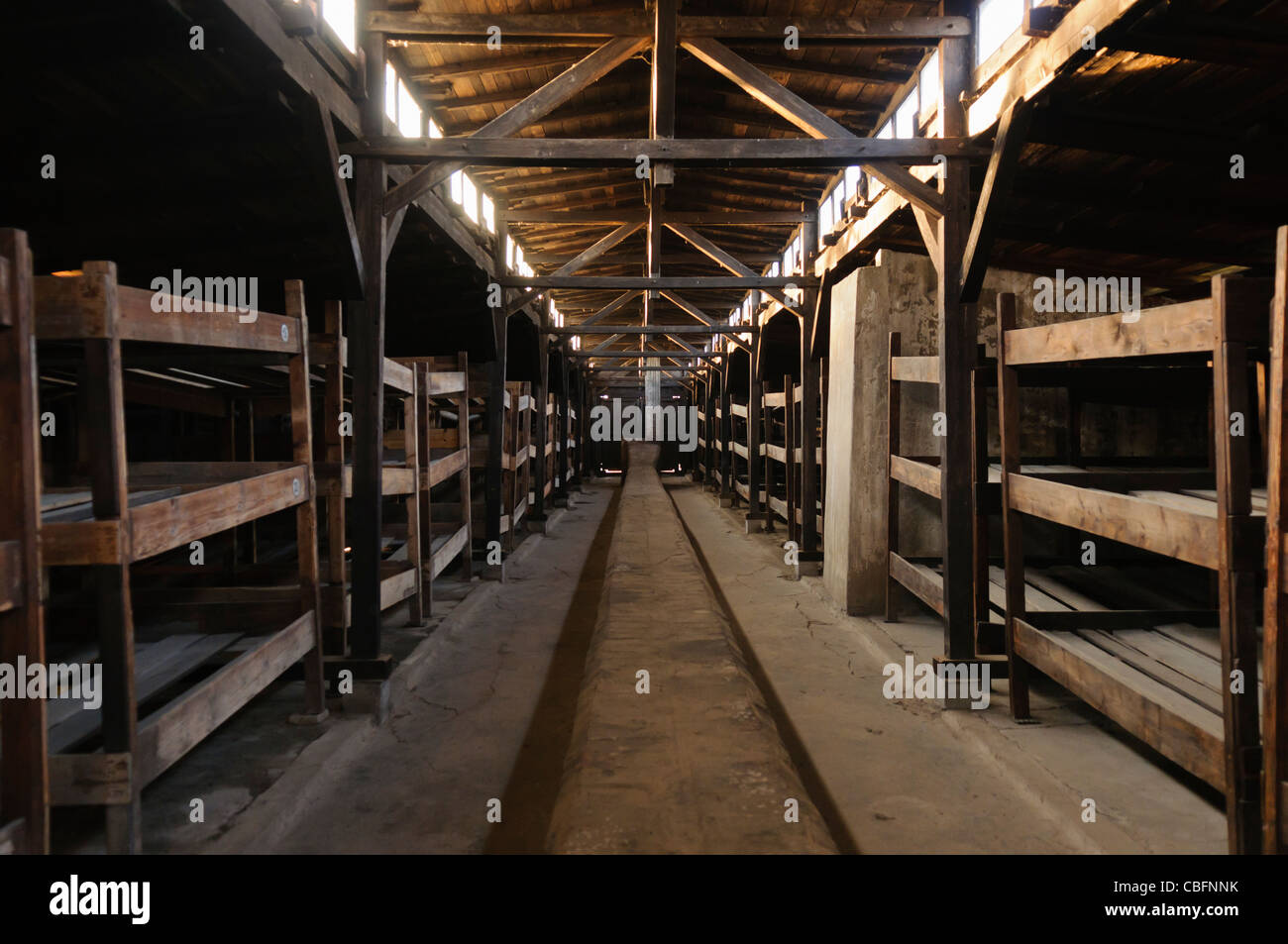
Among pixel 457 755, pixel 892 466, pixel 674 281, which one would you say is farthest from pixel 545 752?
pixel 674 281

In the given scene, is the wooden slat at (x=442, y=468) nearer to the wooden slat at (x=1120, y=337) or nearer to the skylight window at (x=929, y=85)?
the wooden slat at (x=1120, y=337)

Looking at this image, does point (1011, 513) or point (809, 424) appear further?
point (809, 424)

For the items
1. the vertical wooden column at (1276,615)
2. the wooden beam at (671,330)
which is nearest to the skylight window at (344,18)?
the vertical wooden column at (1276,615)

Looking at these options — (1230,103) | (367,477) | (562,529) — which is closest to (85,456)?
(367,477)

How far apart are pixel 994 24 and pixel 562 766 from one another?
19.1 ft

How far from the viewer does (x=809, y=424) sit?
9367 mm

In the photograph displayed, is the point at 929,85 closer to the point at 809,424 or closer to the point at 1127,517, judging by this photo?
the point at 809,424

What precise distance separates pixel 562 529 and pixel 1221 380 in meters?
11.8

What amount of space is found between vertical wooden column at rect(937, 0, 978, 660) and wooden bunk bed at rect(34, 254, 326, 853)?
386 centimetres

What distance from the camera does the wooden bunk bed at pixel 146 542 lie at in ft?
7.67

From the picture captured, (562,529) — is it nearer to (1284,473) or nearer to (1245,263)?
(1245,263)

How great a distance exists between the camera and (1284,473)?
219 cm

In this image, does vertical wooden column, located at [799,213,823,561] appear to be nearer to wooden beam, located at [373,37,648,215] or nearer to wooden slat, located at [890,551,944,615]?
wooden slat, located at [890,551,944,615]

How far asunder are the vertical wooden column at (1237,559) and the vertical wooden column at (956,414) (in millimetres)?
2267
